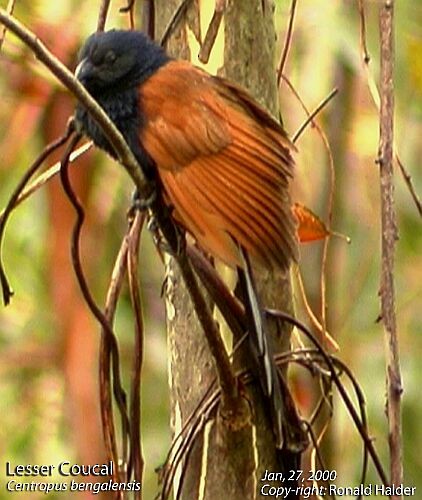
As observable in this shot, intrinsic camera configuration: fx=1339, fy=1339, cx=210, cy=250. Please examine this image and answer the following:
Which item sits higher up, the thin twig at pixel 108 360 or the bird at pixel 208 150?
the bird at pixel 208 150

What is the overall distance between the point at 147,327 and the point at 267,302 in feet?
8.35

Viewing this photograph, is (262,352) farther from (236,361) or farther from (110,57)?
(110,57)

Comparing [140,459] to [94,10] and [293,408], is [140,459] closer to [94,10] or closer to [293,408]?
[293,408]

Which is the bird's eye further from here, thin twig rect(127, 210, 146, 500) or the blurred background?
the blurred background

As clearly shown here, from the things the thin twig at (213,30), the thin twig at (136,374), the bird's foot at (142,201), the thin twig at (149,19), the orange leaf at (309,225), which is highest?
the thin twig at (149,19)

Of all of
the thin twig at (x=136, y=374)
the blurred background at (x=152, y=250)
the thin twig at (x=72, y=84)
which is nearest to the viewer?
the thin twig at (x=72, y=84)

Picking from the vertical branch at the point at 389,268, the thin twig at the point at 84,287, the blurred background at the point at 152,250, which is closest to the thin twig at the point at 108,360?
the thin twig at the point at 84,287

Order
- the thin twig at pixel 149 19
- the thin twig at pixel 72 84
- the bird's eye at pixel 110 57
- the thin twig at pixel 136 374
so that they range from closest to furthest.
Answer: the thin twig at pixel 72 84 < the thin twig at pixel 136 374 < the thin twig at pixel 149 19 < the bird's eye at pixel 110 57

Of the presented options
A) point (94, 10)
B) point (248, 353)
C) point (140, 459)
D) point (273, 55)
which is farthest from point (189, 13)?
point (94, 10)

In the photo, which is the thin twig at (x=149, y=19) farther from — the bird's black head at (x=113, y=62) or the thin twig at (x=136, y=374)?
the thin twig at (x=136, y=374)

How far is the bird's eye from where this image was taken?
2.18m

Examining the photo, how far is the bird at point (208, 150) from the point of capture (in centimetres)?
187

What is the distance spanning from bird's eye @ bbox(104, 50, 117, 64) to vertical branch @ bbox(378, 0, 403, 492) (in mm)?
523

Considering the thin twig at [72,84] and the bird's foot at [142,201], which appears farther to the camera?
the bird's foot at [142,201]
